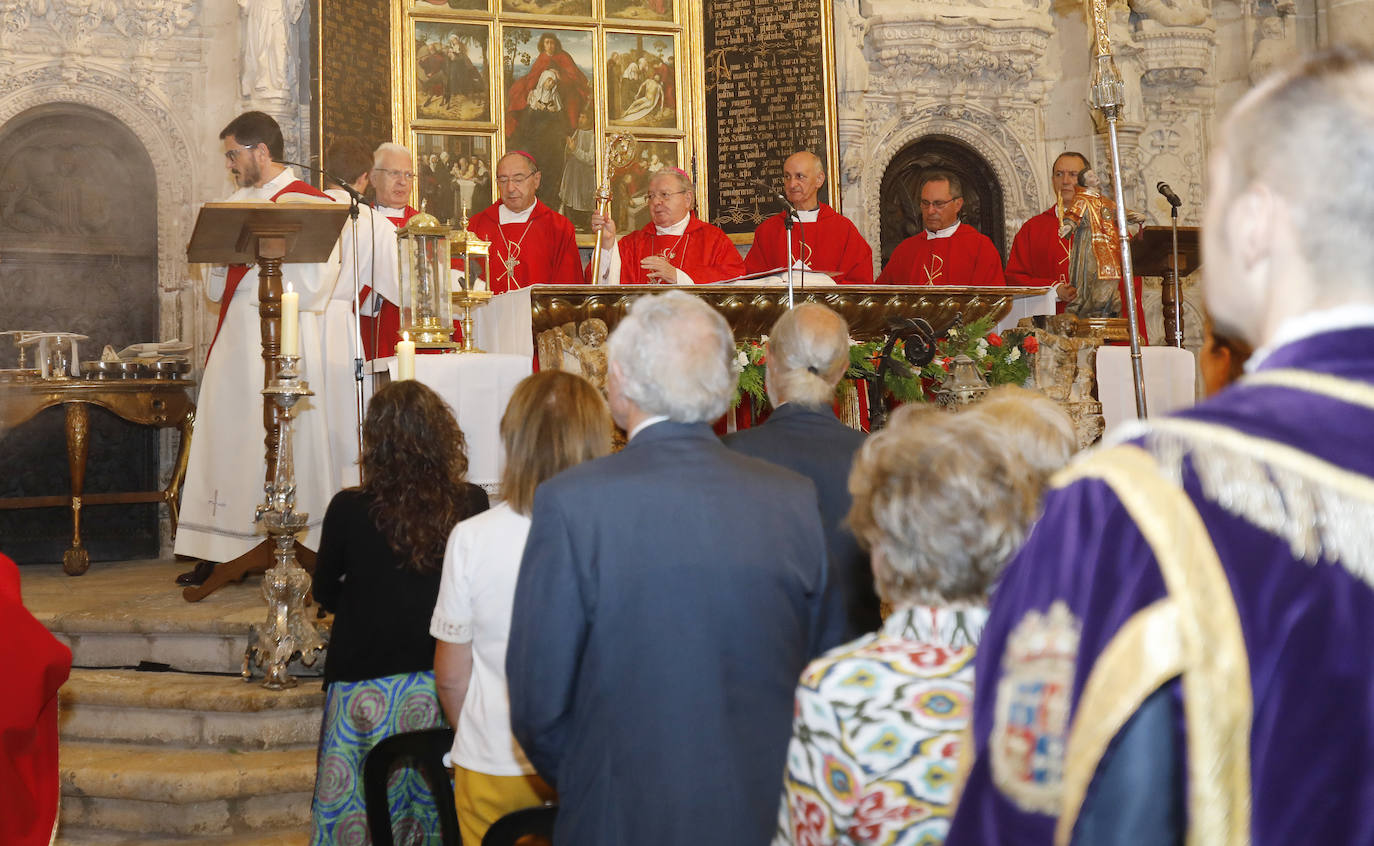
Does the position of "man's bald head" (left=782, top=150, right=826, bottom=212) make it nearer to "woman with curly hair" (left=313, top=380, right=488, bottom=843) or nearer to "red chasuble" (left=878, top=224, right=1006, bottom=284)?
"red chasuble" (left=878, top=224, right=1006, bottom=284)

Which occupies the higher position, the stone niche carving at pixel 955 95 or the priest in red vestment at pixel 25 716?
the stone niche carving at pixel 955 95

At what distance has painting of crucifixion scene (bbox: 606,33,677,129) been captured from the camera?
983cm

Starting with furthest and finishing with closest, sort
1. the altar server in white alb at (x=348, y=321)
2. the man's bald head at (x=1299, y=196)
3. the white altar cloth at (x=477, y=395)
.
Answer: the altar server in white alb at (x=348, y=321) < the white altar cloth at (x=477, y=395) < the man's bald head at (x=1299, y=196)

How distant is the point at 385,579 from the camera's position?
333 cm

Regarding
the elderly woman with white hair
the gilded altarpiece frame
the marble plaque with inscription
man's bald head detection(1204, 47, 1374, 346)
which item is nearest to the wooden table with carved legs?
the gilded altarpiece frame

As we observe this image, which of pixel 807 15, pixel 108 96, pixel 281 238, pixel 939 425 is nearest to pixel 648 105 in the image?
pixel 807 15

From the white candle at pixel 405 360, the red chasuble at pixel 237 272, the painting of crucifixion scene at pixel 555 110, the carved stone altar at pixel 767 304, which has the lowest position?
the white candle at pixel 405 360

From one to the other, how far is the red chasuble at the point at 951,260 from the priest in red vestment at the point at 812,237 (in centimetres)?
30

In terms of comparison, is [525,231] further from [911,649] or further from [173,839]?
[911,649]

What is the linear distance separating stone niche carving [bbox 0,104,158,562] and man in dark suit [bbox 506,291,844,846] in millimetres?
7380

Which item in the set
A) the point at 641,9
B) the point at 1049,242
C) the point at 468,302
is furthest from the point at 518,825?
the point at 641,9

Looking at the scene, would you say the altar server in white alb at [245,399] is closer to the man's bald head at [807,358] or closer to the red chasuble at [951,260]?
the man's bald head at [807,358]

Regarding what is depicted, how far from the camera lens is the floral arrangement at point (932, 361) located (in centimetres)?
557

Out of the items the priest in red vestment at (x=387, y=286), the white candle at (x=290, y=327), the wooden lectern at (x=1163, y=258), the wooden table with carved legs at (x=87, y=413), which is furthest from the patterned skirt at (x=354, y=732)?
the wooden lectern at (x=1163, y=258)
